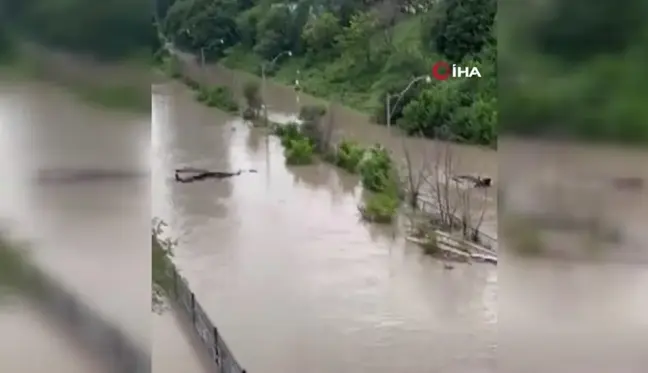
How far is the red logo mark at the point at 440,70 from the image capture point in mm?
2432

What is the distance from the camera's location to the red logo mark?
2.43 m

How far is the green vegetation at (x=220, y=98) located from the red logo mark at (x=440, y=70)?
610mm

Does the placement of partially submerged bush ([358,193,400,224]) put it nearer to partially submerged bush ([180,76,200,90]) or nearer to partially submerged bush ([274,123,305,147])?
partially submerged bush ([274,123,305,147])

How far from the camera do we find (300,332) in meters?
2.21

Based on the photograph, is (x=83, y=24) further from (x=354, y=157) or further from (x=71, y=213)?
(x=354, y=157)

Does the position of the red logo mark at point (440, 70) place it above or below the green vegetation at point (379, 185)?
above

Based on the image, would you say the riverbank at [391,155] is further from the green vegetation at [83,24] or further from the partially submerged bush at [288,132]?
the green vegetation at [83,24]

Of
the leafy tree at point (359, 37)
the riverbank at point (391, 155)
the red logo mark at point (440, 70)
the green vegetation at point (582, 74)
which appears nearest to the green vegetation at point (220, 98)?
the riverbank at point (391, 155)

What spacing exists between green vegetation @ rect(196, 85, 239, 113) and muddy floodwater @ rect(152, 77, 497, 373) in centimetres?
4

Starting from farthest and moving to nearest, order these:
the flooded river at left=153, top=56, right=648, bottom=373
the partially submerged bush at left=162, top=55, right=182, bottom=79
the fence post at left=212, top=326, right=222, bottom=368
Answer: the flooded river at left=153, top=56, right=648, bottom=373, the fence post at left=212, top=326, right=222, bottom=368, the partially submerged bush at left=162, top=55, right=182, bottom=79

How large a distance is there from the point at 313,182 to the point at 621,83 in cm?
129

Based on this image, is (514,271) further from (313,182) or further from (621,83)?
(313,182)

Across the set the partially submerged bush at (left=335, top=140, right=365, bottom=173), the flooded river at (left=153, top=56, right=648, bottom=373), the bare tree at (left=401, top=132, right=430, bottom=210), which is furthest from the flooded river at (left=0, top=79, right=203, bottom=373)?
the bare tree at (left=401, top=132, right=430, bottom=210)

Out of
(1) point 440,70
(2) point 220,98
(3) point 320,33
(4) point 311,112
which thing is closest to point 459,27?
(1) point 440,70
